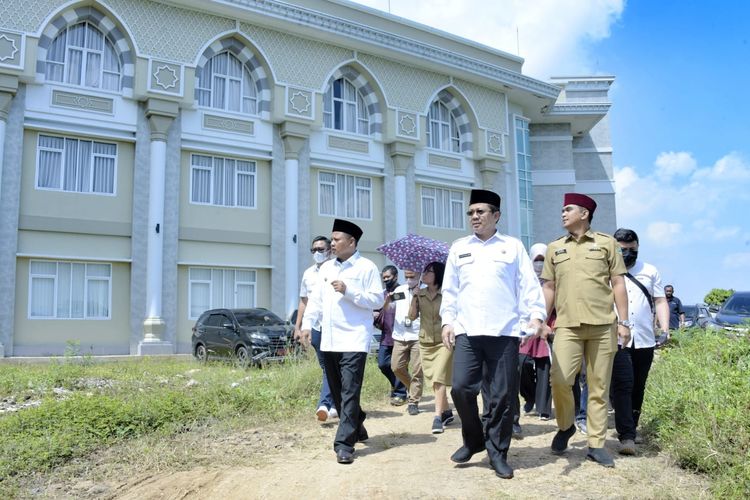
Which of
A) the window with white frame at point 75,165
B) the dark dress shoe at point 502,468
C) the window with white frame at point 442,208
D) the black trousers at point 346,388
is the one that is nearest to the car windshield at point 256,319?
the window with white frame at point 75,165

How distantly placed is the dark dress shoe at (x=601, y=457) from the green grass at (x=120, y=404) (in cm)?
339

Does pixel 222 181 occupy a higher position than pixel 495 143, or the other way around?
pixel 495 143

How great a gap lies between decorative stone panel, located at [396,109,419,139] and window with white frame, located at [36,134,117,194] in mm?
10368

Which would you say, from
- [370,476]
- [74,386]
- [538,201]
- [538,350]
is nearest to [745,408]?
[538,350]

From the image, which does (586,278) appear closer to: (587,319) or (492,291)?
(587,319)

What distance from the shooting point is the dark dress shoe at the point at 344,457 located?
17.2ft

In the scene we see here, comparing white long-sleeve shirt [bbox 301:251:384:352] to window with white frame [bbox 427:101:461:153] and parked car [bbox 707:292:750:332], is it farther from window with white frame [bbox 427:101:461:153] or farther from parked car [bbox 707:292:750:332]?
window with white frame [bbox 427:101:461:153]

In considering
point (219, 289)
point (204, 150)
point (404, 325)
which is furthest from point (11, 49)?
point (404, 325)

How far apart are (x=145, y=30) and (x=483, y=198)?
18104 mm

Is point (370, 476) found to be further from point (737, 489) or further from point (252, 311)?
point (252, 311)

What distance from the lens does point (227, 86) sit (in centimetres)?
2217

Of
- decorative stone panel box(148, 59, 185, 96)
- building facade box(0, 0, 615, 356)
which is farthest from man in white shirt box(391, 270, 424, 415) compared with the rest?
decorative stone panel box(148, 59, 185, 96)

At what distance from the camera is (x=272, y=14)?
70.8 feet

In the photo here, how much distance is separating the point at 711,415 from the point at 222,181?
734 inches
